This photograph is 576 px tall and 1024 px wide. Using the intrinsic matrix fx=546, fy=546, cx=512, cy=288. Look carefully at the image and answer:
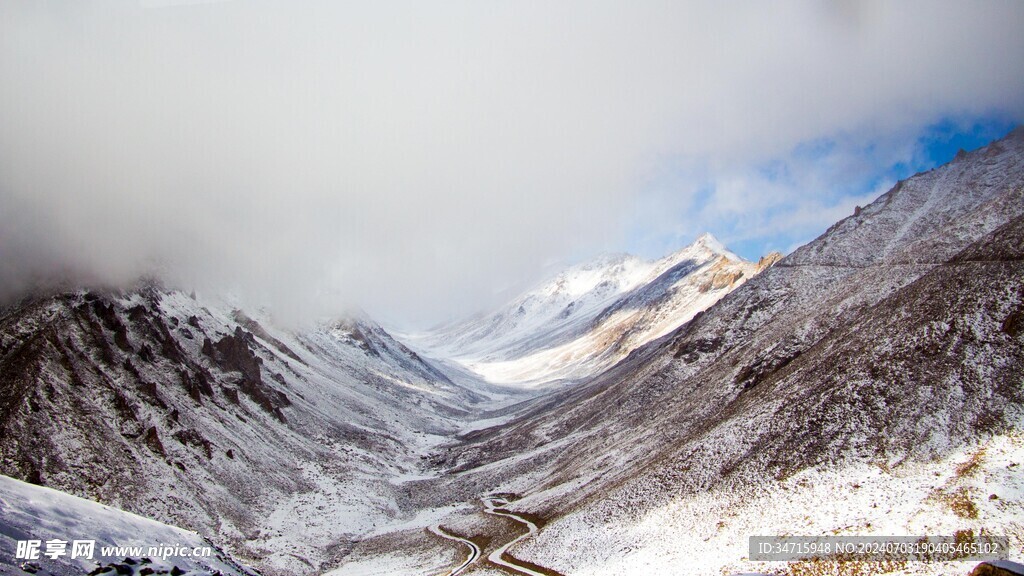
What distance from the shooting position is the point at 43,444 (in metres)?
43.8

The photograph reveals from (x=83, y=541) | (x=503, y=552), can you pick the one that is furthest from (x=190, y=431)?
(x=83, y=541)

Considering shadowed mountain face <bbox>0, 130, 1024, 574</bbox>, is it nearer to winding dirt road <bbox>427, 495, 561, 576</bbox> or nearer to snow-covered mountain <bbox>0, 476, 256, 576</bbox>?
winding dirt road <bbox>427, 495, 561, 576</bbox>

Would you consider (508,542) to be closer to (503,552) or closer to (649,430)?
(503,552)

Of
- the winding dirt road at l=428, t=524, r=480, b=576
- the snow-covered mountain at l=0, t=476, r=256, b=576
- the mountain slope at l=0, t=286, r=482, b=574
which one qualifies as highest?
the mountain slope at l=0, t=286, r=482, b=574

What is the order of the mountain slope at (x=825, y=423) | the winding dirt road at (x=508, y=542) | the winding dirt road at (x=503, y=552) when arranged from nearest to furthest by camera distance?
the mountain slope at (x=825, y=423)
the winding dirt road at (x=503, y=552)
the winding dirt road at (x=508, y=542)

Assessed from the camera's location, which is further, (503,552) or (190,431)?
(190,431)

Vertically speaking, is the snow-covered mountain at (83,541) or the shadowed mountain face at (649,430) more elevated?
the shadowed mountain face at (649,430)

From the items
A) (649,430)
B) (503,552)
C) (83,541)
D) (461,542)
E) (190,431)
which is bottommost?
(83,541)

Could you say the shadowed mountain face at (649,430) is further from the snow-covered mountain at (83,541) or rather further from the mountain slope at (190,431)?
the snow-covered mountain at (83,541)

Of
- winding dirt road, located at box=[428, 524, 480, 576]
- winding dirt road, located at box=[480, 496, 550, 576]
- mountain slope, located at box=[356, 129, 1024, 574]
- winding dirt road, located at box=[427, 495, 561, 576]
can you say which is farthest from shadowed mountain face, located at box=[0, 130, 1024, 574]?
winding dirt road, located at box=[480, 496, 550, 576]

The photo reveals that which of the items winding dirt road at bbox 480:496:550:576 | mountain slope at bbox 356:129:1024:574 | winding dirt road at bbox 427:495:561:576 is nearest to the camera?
mountain slope at bbox 356:129:1024:574

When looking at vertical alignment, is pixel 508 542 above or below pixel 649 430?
below

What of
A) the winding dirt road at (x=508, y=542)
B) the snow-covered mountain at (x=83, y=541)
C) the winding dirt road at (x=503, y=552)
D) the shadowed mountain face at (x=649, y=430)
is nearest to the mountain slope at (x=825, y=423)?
the shadowed mountain face at (x=649, y=430)

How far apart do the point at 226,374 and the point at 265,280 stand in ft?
244
